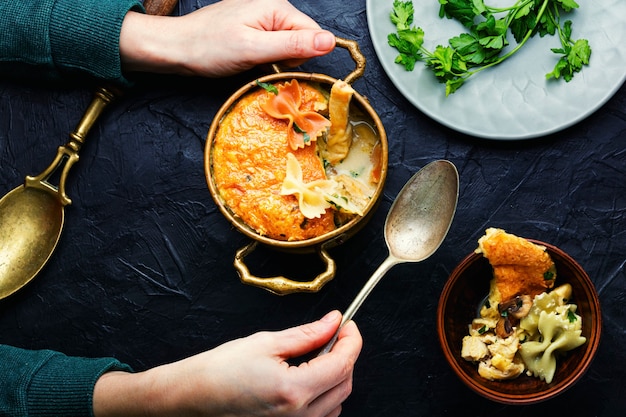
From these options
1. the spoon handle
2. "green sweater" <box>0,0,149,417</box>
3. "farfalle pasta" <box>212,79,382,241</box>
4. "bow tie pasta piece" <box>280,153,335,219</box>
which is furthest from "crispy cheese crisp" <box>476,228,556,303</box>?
"green sweater" <box>0,0,149,417</box>

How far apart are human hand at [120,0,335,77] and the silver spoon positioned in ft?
1.55

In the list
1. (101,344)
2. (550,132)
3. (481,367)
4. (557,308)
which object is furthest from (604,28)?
(101,344)

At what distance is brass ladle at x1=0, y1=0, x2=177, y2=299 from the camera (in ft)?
7.25

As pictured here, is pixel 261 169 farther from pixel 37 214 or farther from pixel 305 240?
pixel 37 214

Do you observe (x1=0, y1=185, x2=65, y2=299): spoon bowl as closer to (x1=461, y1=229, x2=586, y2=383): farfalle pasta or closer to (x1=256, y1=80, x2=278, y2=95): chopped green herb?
(x1=256, y1=80, x2=278, y2=95): chopped green herb

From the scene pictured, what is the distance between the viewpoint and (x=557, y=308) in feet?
6.48

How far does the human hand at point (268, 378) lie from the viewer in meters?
1.69

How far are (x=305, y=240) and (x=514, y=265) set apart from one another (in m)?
0.61

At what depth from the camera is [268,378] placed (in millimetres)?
1702

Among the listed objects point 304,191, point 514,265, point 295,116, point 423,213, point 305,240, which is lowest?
point 514,265

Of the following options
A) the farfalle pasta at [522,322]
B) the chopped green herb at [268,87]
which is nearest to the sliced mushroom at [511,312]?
the farfalle pasta at [522,322]

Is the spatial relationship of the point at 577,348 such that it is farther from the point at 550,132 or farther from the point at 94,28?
the point at 94,28

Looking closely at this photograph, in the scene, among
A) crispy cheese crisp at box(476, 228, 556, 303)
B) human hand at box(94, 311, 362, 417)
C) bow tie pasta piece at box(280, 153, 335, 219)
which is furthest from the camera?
crispy cheese crisp at box(476, 228, 556, 303)

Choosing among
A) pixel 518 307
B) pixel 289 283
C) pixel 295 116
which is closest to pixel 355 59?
pixel 295 116
